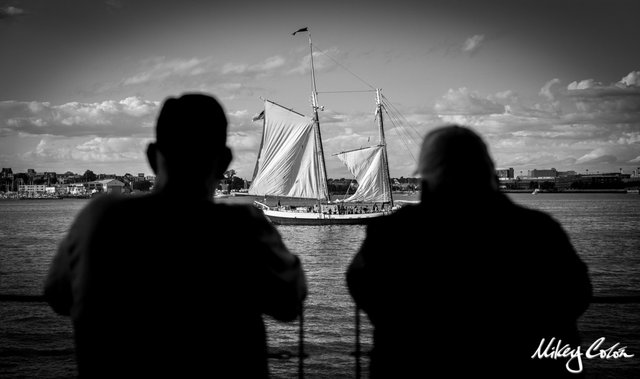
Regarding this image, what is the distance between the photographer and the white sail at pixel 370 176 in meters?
64.8

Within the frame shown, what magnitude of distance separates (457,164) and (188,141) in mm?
930

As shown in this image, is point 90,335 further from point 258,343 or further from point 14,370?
point 14,370

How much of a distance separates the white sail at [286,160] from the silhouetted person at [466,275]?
59788mm

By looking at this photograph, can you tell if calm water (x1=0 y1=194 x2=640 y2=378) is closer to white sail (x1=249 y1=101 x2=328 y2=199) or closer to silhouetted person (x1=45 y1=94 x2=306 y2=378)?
silhouetted person (x1=45 y1=94 x2=306 y2=378)

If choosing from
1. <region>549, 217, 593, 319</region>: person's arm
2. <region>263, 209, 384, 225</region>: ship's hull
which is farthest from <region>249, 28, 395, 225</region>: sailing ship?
<region>549, 217, 593, 319</region>: person's arm

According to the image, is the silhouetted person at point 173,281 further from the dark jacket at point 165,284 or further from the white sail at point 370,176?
the white sail at point 370,176

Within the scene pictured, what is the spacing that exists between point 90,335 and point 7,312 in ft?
79.8

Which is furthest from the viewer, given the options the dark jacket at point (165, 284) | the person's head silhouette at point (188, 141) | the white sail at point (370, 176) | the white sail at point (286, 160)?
the white sail at point (370, 176)

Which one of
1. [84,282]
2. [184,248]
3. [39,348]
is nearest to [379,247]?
[184,248]

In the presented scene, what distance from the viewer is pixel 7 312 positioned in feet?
73.4

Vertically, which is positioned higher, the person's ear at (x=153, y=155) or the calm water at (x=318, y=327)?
the person's ear at (x=153, y=155)

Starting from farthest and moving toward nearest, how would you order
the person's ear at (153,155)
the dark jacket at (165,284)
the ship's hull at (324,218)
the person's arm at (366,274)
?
the ship's hull at (324,218) < the person's arm at (366,274) < the person's ear at (153,155) < the dark jacket at (165,284)

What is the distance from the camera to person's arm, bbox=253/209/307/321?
5.74 feet

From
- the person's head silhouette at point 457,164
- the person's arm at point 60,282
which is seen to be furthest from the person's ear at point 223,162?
the person's head silhouette at point 457,164
